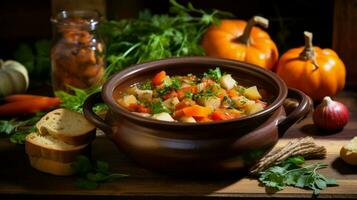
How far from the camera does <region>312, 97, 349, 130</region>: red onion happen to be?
2125 millimetres

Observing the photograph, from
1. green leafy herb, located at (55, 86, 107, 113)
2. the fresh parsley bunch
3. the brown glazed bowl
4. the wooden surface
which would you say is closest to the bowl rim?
the brown glazed bowl

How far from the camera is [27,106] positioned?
2252 millimetres

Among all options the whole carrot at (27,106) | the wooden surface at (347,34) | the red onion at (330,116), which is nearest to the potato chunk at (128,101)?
the whole carrot at (27,106)

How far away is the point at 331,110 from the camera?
2127mm

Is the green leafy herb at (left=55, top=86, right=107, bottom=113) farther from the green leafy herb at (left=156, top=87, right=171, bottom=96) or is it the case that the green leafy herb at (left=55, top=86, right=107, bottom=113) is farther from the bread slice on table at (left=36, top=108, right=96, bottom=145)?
the green leafy herb at (left=156, top=87, right=171, bottom=96)

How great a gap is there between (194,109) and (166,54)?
708 mm

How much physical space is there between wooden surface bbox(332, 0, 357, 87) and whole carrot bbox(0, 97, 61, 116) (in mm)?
1048

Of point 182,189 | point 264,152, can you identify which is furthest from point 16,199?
point 264,152

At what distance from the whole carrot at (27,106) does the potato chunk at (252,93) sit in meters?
0.71

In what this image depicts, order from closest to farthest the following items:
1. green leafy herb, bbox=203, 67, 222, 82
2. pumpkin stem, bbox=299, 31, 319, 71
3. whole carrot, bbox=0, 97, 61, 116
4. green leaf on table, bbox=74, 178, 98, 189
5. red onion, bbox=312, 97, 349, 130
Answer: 1. green leaf on table, bbox=74, 178, 98, 189
2. green leafy herb, bbox=203, 67, 222, 82
3. red onion, bbox=312, 97, 349, 130
4. whole carrot, bbox=0, 97, 61, 116
5. pumpkin stem, bbox=299, 31, 319, 71

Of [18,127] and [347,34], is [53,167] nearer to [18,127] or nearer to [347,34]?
[18,127]

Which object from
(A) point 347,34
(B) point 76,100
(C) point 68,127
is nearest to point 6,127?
(B) point 76,100

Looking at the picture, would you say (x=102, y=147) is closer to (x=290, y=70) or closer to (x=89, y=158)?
(x=89, y=158)

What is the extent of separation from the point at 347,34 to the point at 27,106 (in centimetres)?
117
